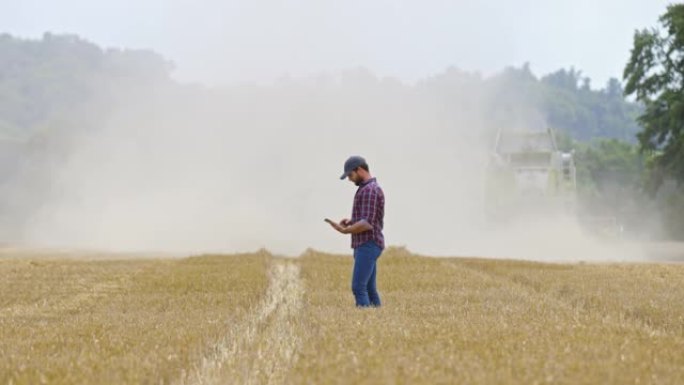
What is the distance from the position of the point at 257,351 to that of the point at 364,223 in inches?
162

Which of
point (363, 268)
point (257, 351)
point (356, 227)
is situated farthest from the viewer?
point (363, 268)

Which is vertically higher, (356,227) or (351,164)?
(351,164)

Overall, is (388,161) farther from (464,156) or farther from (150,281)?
(150,281)

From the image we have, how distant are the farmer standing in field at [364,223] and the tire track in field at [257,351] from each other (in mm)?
954

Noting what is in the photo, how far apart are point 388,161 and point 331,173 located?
3288 millimetres

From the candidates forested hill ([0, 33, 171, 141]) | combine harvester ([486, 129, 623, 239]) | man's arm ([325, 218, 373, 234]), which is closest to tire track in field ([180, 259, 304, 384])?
man's arm ([325, 218, 373, 234])

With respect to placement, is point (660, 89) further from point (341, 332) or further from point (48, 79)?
point (48, 79)

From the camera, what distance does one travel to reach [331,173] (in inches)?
2296

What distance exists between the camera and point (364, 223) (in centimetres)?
1309

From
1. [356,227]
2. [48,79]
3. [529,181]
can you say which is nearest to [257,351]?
[356,227]

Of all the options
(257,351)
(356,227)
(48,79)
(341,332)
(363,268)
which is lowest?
(257,351)

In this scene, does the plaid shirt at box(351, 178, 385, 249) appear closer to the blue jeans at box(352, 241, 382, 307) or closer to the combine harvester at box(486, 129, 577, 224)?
the blue jeans at box(352, 241, 382, 307)

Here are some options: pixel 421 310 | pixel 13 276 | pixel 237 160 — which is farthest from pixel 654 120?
pixel 421 310

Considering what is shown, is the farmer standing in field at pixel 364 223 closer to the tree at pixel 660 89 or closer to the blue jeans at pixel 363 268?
the blue jeans at pixel 363 268
